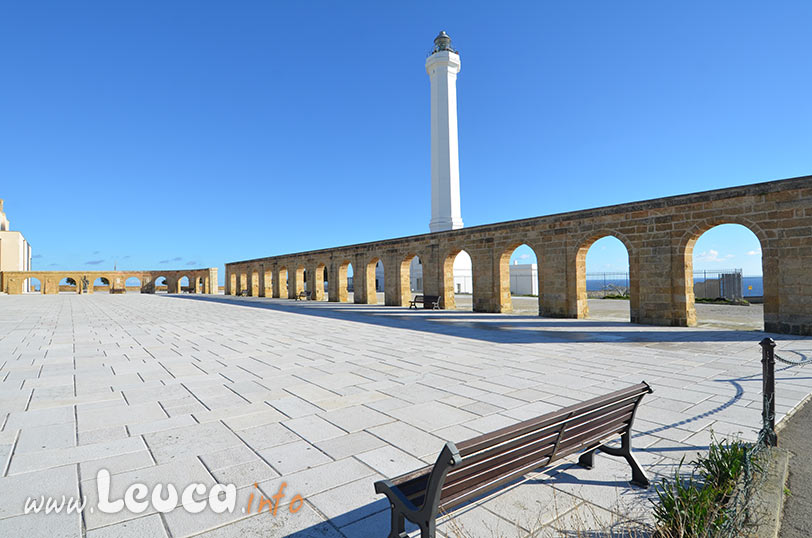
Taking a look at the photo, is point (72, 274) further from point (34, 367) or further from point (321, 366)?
point (321, 366)

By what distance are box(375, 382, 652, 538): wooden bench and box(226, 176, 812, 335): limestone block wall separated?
9.83 meters

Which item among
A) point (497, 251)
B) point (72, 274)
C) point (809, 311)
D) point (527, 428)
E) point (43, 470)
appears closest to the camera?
point (527, 428)

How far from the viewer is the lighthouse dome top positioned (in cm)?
3101

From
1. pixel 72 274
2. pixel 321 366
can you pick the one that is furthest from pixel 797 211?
pixel 72 274

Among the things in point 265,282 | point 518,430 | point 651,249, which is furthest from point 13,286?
point 518,430

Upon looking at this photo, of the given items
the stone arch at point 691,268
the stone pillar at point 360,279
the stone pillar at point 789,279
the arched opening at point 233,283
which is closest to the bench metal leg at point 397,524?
the stone arch at point 691,268

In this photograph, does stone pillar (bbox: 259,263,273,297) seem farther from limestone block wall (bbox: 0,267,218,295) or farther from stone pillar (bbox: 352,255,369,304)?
stone pillar (bbox: 352,255,369,304)

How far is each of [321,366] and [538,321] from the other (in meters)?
8.50

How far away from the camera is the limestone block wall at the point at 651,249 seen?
9641mm

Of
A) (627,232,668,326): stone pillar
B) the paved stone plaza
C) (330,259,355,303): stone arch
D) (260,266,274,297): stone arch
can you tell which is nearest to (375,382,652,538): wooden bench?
the paved stone plaza

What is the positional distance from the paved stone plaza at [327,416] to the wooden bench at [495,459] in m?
0.34

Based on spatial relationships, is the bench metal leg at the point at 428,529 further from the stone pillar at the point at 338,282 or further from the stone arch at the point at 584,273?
the stone pillar at the point at 338,282

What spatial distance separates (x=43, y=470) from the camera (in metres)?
3.07

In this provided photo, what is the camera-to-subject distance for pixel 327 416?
421 centimetres
